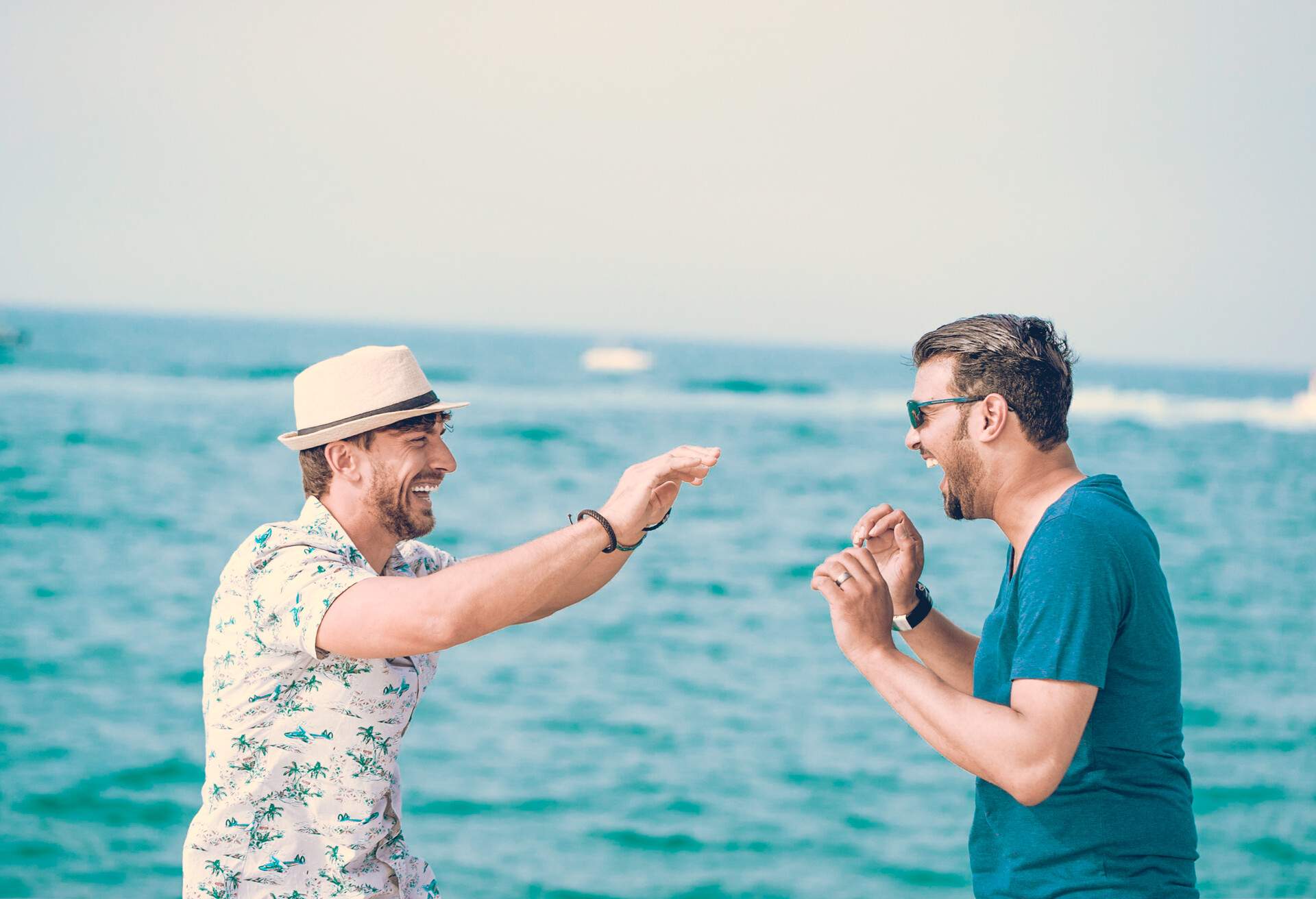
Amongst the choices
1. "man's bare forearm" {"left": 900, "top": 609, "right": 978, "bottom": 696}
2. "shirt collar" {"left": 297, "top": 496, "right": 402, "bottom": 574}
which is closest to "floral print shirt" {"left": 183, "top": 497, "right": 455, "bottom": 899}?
"shirt collar" {"left": 297, "top": 496, "right": 402, "bottom": 574}

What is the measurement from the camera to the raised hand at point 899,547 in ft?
9.82

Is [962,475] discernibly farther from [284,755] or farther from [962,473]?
[284,755]

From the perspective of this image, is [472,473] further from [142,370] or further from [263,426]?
[142,370]

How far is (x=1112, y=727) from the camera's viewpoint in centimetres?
231

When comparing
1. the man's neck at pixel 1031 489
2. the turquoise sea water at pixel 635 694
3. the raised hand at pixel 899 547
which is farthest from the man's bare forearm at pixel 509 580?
the turquoise sea water at pixel 635 694

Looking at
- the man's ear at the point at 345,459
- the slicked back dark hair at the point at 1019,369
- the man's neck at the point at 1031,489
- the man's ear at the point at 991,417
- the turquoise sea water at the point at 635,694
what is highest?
the slicked back dark hair at the point at 1019,369

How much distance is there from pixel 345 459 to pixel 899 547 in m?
1.39

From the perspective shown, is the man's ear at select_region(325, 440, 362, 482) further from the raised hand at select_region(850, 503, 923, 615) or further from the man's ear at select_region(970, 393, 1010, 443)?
the man's ear at select_region(970, 393, 1010, 443)

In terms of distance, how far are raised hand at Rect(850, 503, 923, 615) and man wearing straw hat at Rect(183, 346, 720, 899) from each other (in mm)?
452

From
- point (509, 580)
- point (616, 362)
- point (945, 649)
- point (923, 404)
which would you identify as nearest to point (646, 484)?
point (509, 580)

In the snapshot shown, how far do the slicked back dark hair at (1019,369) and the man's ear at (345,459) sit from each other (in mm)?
1409

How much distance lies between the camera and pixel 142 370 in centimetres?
5838

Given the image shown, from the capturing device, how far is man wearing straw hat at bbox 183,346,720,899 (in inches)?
96.7

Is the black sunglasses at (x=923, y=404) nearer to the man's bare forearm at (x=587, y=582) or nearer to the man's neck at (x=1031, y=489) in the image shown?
the man's neck at (x=1031, y=489)
